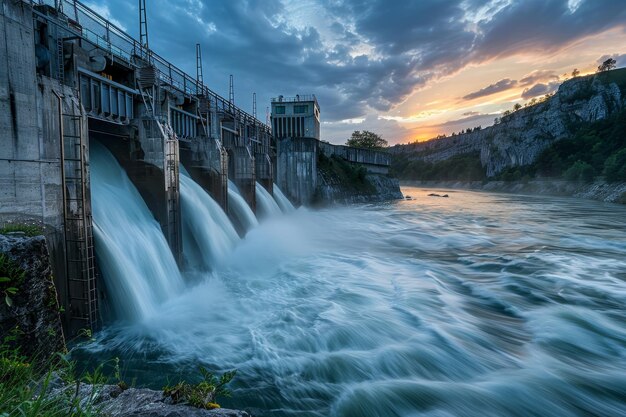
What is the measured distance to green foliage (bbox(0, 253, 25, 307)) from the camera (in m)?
5.50

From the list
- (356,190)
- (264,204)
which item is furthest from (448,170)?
(264,204)

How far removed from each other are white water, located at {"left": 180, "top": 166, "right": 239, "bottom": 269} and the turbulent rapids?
18.5 inches

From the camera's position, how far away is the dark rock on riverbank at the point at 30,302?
5.61m

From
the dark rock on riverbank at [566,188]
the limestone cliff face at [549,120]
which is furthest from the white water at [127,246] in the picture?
the limestone cliff face at [549,120]

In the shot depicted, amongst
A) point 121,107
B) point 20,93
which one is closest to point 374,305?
point 20,93

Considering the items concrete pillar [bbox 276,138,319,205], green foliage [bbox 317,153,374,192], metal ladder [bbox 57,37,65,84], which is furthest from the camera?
green foliage [bbox 317,153,374,192]

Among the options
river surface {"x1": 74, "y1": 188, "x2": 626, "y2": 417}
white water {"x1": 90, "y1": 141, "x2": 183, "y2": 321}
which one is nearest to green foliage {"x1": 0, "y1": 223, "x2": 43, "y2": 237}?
white water {"x1": 90, "y1": 141, "x2": 183, "y2": 321}

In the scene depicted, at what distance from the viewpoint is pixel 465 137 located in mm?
158875

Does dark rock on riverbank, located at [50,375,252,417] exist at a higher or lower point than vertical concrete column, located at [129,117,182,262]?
lower

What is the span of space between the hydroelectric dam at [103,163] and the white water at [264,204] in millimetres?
4110

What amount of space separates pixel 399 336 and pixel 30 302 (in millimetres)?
7747

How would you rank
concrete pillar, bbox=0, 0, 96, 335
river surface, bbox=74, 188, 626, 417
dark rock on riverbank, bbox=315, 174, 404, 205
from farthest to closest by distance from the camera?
dark rock on riverbank, bbox=315, 174, 404, 205 < concrete pillar, bbox=0, 0, 96, 335 < river surface, bbox=74, 188, 626, 417

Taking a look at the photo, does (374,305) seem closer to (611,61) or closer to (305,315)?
(305,315)

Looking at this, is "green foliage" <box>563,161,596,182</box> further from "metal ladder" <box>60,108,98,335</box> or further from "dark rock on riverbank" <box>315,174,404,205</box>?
"metal ladder" <box>60,108,98,335</box>
